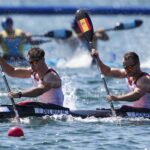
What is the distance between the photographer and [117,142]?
14531 mm

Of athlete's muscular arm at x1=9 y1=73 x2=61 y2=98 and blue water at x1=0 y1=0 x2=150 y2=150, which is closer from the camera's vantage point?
blue water at x1=0 y1=0 x2=150 y2=150

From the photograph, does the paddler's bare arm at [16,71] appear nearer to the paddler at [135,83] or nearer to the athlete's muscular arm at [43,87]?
the athlete's muscular arm at [43,87]

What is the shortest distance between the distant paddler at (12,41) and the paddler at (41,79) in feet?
31.8

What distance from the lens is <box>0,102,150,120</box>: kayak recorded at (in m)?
16.4

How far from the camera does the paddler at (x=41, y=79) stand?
54.1 feet

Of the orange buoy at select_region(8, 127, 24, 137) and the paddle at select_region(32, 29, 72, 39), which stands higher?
the paddle at select_region(32, 29, 72, 39)

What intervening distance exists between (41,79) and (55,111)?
0.53 m

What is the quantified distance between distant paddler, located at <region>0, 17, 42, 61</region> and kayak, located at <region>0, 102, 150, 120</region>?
10.1m

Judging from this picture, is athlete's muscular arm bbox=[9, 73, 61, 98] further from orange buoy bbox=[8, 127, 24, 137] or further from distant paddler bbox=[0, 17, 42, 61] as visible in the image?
distant paddler bbox=[0, 17, 42, 61]

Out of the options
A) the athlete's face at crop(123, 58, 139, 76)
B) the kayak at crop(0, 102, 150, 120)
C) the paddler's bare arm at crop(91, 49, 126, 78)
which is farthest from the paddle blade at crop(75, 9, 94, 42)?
the kayak at crop(0, 102, 150, 120)

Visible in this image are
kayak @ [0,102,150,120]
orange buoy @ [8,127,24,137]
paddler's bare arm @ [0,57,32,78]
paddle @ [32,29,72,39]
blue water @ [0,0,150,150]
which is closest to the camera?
blue water @ [0,0,150,150]

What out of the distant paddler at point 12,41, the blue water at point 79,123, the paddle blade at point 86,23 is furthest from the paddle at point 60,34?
the paddle blade at point 86,23

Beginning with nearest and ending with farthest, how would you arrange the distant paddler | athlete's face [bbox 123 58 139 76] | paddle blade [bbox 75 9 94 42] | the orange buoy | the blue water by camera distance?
the blue water → the orange buoy → athlete's face [bbox 123 58 139 76] → paddle blade [bbox 75 9 94 42] → the distant paddler

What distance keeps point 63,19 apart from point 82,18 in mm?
28571
